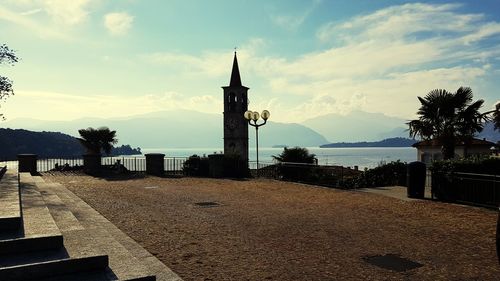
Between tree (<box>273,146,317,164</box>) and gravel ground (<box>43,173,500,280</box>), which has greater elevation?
tree (<box>273,146,317,164</box>)

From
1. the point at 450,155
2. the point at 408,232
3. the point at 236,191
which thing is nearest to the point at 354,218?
the point at 408,232

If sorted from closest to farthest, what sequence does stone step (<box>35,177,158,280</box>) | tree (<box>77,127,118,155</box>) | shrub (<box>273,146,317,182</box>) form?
stone step (<box>35,177,158,280</box>) → shrub (<box>273,146,317,182</box>) → tree (<box>77,127,118,155</box>)

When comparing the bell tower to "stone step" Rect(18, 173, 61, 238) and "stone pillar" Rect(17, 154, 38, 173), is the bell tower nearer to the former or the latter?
"stone pillar" Rect(17, 154, 38, 173)

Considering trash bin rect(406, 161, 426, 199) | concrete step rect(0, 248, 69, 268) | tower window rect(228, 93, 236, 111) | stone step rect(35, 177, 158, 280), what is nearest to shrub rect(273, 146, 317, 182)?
trash bin rect(406, 161, 426, 199)

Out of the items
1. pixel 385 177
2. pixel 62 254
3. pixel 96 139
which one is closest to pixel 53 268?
pixel 62 254

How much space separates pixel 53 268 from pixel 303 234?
5020 millimetres

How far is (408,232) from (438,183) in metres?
6.01

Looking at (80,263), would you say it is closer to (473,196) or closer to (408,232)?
(408,232)

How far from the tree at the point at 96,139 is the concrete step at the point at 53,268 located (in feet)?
76.5

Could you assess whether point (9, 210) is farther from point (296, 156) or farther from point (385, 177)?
point (296, 156)

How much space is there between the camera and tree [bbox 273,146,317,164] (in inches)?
952

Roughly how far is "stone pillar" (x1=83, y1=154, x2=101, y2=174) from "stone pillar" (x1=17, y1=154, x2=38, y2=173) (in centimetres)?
285

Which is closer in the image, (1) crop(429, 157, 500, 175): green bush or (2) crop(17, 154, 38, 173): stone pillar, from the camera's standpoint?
(1) crop(429, 157, 500, 175): green bush

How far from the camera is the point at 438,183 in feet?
46.6
